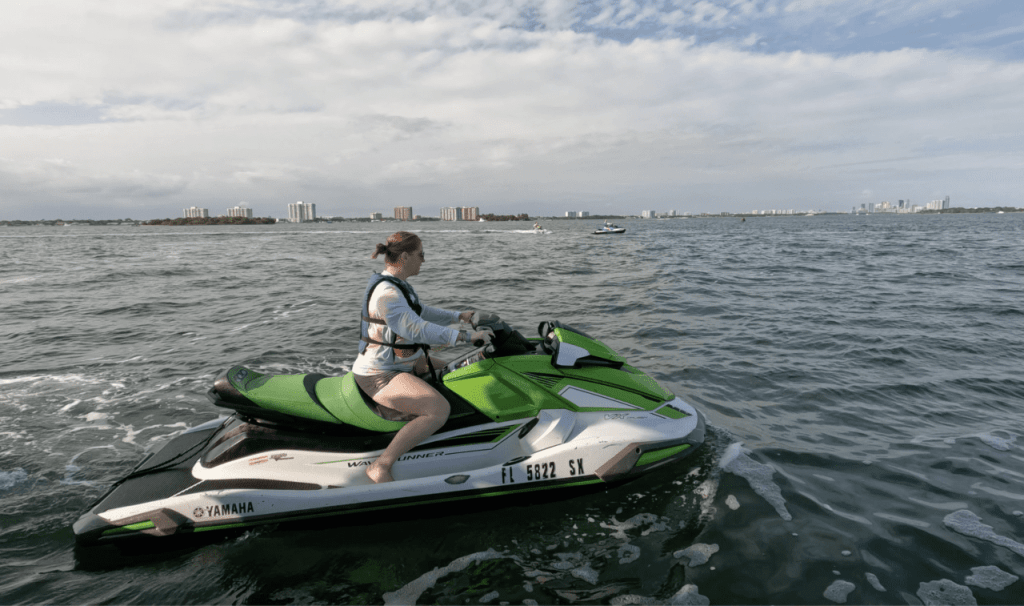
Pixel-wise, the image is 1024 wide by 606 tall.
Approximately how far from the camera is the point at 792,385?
7.14 metres

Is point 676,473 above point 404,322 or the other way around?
the other way around

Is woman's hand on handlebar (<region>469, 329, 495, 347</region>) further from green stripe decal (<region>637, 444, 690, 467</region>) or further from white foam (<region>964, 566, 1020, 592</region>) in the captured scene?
white foam (<region>964, 566, 1020, 592</region>)

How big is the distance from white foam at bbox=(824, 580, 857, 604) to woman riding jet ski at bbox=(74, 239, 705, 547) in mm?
1328

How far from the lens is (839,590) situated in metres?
3.29

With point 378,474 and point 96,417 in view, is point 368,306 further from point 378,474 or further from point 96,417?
point 96,417

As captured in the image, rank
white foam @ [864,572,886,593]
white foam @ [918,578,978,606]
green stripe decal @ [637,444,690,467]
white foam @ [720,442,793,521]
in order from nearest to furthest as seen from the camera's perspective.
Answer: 1. white foam @ [918,578,978,606]
2. white foam @ [864,572,886,593]
3. green stripe decal @ [637,444,690,467]
4. white foam @ [720,442,793,521]

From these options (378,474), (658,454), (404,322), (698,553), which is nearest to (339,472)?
(378,474)

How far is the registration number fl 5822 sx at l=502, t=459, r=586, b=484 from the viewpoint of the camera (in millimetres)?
3857

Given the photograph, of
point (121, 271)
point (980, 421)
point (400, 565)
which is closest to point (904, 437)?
point (980, 421)

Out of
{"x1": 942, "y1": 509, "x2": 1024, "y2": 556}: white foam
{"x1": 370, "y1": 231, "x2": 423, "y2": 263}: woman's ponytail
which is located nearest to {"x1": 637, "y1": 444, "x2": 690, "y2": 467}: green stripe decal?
{"x1": 942, "y1": 509, "x2": 1024, "y2": 556}: white foam

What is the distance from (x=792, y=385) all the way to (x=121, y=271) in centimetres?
2876

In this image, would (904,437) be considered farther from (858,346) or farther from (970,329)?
(970,329)

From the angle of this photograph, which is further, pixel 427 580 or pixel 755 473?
pixel 755 473

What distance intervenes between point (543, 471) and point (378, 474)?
1.26 m
